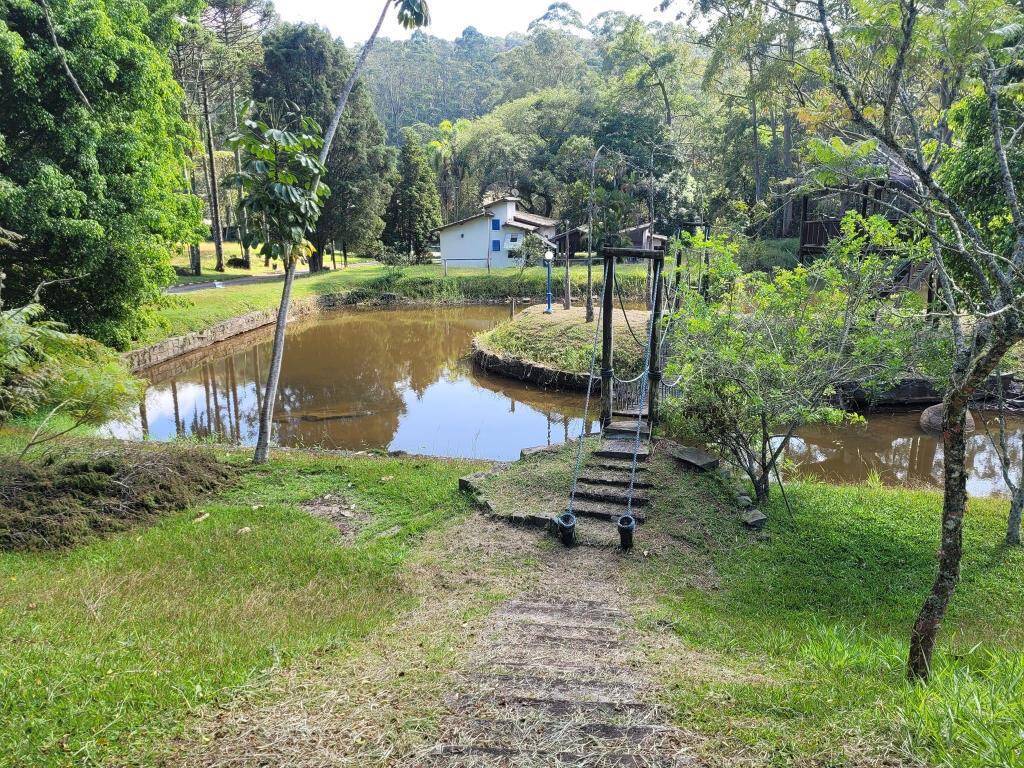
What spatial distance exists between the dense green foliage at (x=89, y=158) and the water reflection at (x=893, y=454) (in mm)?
15674

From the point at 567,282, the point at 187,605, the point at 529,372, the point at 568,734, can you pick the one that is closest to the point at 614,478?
the point at 187,605

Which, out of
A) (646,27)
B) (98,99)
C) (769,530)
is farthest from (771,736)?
(646,27)

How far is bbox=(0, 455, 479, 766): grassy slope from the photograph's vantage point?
13.4 feet

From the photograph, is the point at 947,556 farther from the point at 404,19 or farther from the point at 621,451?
the point at 404,19

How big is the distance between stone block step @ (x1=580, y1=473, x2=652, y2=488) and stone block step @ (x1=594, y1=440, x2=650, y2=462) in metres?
0.40

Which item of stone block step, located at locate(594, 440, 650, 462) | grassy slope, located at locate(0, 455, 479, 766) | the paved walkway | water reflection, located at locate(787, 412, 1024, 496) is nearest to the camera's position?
grassy slope, located at locate(0, 455, 479, 766)

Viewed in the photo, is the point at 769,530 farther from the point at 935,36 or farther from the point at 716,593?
the point at 935,36

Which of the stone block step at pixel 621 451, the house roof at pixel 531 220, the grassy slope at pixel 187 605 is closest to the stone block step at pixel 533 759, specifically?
the grassy slope at pixel 187 605

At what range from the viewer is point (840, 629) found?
656 cm

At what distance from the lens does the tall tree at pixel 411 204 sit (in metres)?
45.0

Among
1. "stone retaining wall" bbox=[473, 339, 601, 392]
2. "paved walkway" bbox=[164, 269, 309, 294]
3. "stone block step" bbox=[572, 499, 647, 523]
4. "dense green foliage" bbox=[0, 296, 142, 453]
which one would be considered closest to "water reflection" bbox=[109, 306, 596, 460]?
"stone retaining wall" bbox=[473, 339, 601, 392]

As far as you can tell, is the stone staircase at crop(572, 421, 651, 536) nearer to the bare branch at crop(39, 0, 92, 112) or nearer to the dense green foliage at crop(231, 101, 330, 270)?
the dense green foliage at crop(231, 101, 330, 270)

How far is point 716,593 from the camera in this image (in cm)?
752

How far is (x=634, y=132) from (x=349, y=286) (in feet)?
63.9
